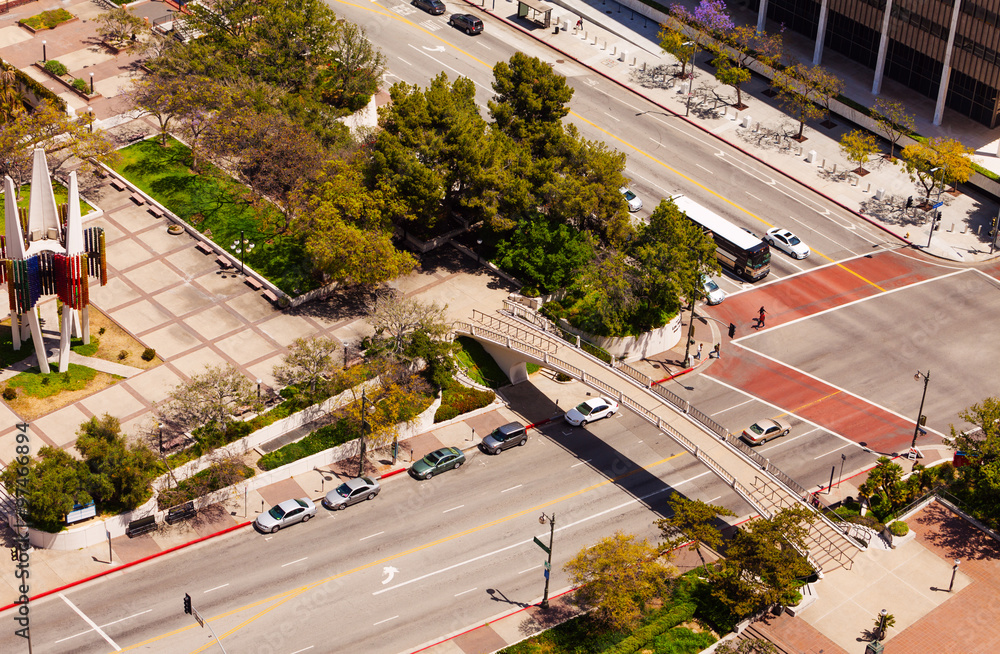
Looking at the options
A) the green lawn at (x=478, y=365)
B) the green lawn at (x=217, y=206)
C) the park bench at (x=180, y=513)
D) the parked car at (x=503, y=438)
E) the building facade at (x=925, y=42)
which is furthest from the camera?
the building facade at (x=925, y=42)

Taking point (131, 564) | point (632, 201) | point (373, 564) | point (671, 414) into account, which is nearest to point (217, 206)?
point (632, 201)

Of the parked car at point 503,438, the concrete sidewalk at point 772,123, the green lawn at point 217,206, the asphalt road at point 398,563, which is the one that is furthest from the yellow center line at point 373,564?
the concrete sidewalk at point 772,123

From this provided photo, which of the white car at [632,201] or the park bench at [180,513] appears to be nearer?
the park bench at [180,513]

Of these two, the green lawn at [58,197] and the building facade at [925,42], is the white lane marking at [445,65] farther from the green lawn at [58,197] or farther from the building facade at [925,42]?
the green lawn at [58,197]

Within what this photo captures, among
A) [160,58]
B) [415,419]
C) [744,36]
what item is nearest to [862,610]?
[415,419]

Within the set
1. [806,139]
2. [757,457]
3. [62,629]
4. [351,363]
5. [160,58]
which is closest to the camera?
[62,629]

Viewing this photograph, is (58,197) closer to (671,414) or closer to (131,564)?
(131,564)

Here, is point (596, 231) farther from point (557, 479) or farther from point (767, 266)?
point (557, 479)
